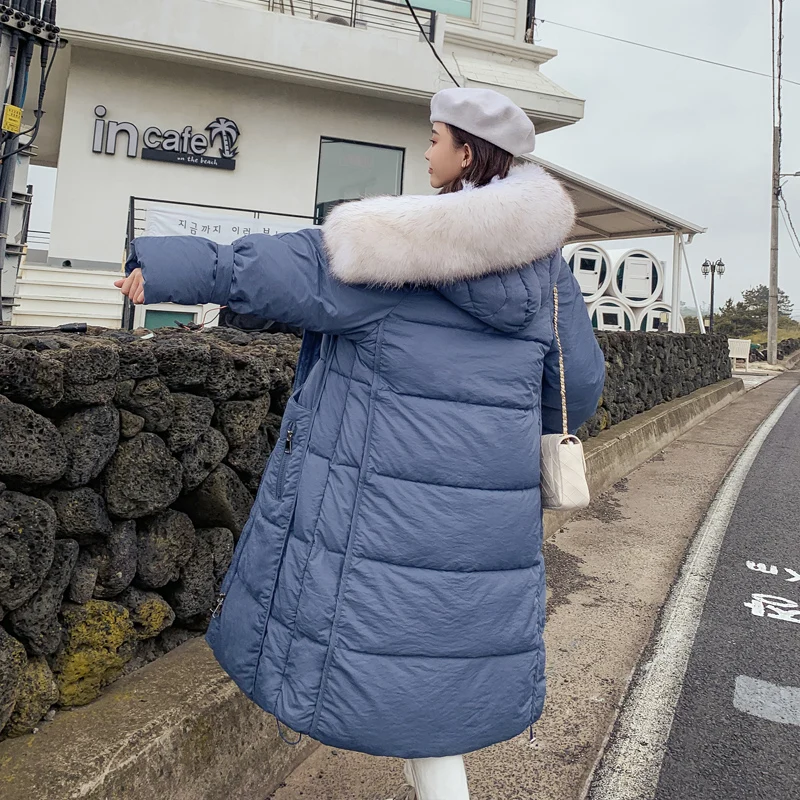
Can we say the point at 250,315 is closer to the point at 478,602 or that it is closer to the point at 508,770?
the point at 478,602

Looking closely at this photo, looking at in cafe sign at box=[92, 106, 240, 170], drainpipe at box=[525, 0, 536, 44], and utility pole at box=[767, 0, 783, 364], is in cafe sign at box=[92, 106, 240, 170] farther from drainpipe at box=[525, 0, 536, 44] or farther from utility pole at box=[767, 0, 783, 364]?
utility pole at box=[767, 0, 783, 364]

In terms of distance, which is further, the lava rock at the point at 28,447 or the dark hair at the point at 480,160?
the lava rock at the point at 28,447

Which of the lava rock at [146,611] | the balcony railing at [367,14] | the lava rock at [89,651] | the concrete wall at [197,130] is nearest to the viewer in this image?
the lava rock at [89,651]

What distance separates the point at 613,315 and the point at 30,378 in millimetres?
17029

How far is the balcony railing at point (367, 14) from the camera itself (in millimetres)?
12375

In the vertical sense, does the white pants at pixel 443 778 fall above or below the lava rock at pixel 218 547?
below

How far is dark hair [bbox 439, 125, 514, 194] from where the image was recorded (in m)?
1.85

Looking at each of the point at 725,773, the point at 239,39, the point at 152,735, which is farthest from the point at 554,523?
the point at 239,39

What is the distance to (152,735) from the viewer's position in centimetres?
219

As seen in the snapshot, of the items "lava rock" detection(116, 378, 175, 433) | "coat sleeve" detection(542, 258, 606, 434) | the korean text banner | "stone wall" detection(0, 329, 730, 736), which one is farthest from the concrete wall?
"coat sleeve" detection(542, 258, 606, 434)

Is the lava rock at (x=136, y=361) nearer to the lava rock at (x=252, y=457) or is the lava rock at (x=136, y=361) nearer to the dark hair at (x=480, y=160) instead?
the lava rock at (x=252, y=457)

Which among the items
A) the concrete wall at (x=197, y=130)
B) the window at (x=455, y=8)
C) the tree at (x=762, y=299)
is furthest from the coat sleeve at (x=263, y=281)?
the tree at (x=762, y=299)

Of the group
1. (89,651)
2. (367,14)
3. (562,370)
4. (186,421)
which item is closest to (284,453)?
(562,370)

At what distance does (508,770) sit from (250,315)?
202cm
